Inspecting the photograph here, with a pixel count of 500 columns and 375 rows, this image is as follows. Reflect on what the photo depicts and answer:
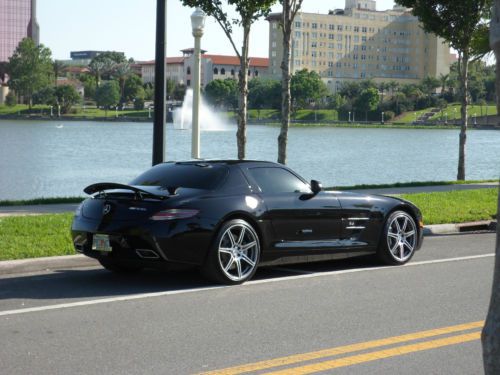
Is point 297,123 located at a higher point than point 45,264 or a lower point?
higher

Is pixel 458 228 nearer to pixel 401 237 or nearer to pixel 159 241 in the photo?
pixel 401 237

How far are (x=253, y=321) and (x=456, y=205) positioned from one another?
1121cm

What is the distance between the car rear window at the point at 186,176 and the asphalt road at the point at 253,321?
41.0 inches

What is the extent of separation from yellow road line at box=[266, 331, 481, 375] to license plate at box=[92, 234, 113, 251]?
3.64 m

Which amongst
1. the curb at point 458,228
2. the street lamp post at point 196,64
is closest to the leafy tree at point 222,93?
the street lamp post at point 196,64

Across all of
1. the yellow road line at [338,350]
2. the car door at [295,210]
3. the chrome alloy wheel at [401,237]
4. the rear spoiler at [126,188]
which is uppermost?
the rear spoiler at [126,188]

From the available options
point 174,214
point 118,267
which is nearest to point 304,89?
point 118,267

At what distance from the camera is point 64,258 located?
10484mm

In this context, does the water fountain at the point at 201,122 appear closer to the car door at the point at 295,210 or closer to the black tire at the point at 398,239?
the black tire at the point at 398,239

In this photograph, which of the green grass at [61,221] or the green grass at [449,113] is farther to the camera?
the green grass at [449,113]

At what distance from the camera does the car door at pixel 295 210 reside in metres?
9.80

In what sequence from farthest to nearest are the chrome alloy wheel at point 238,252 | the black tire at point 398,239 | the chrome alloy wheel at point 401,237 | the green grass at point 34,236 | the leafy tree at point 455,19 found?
the leafy tree at point 455,19 < the chrome alloy wheel at point 401,237 < the black tire at point 398,239 < the green grass at point 34,236 < the chrome alloy wheel at point 238,252

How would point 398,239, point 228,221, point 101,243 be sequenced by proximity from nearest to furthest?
1. point 101,243
2. point 228,221
3. point 398,239

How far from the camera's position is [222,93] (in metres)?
192
